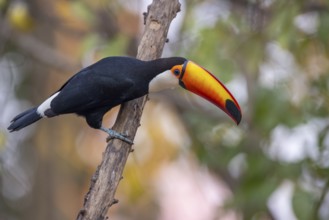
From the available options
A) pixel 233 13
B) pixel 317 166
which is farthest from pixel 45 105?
pixel 233 13

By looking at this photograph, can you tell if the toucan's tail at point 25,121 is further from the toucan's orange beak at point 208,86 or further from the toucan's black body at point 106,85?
the toucan's orange beak at point 208,86

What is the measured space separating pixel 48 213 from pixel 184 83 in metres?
2.75

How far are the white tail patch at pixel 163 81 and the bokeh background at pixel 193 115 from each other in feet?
1.79

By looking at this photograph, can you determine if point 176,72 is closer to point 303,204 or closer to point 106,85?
point 106,85

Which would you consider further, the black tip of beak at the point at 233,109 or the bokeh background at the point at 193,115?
the bokeh background at the point at 193,115

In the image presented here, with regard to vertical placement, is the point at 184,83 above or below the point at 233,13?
below

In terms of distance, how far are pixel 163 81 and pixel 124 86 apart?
140 millimetres

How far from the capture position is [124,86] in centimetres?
237

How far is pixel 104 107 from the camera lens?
8.14 feet

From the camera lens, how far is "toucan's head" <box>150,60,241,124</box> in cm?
234

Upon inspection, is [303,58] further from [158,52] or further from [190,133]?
[158,52]

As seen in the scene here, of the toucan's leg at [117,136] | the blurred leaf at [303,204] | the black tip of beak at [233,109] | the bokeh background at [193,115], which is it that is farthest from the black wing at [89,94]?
the blurred leaf at [303,204]

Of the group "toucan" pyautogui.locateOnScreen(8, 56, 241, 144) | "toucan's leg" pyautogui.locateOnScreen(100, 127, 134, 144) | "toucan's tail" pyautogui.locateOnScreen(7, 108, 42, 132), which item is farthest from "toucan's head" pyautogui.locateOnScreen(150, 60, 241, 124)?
"toucan's tail" pyautogui.locateOnScreen(7, 108, 42, 132)

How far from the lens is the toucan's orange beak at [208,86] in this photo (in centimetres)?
234
